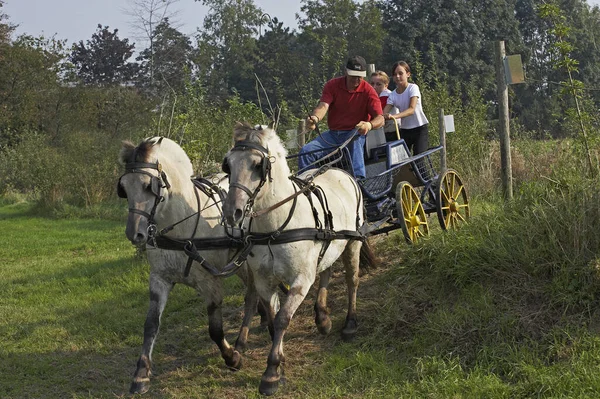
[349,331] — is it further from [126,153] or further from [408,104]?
[408,104]

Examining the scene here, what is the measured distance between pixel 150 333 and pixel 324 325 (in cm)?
161

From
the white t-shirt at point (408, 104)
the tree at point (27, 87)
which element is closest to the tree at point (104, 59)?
the tree at point (27, 87)

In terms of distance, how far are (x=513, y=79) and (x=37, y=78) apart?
2358 centimetres

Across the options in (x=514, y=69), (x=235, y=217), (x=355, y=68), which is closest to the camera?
(x=235, y=217)

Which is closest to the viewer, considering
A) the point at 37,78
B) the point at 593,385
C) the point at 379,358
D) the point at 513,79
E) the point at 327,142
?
the point at 593,385

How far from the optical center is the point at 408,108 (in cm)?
759

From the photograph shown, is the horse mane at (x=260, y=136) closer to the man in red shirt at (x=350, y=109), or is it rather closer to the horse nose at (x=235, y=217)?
the horse nose at (x=235, y=217)

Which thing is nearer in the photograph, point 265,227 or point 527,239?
point 265,227

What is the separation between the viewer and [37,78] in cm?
2692

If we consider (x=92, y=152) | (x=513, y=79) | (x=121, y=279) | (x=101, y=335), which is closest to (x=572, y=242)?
(x=513, y=79)

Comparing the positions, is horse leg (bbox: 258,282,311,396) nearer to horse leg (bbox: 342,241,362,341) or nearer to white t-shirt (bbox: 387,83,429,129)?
horse leg (bbox: 342,241,362,341)

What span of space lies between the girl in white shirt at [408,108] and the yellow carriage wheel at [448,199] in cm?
57

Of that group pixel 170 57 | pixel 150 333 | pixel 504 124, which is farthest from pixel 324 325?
pixel 170 57

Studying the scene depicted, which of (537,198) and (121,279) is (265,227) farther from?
(121,279)
